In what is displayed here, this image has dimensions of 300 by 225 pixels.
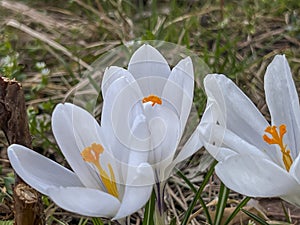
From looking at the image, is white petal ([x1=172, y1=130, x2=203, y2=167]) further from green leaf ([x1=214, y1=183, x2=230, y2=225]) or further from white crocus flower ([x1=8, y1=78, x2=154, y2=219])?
green leaf ([x1=214, y1=183, x2=230, y2=225])

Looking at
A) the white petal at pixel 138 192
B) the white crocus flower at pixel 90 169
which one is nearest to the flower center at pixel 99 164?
the white crocus flower at pixel 90 169

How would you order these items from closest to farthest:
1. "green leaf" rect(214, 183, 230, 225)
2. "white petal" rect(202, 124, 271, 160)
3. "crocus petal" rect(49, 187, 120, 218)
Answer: "crocus petal" rect(49, 187, 120, 218), "white petal" rect(202, 124, 271, 160), "green leaf" rect(214, 183, 230, 225)

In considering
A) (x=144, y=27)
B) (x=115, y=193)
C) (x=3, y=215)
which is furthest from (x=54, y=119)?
(x=144, y=27)

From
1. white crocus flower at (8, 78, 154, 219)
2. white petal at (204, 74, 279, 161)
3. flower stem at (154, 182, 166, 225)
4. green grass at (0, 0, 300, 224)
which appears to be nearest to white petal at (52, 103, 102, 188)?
white crocus flower at (8, 78, 154, 219)

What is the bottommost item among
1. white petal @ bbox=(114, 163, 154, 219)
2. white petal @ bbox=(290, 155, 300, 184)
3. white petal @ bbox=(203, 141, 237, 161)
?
white petal @ bbox=(114, 163, 154, 219)

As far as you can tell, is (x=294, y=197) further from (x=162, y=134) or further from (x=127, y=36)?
(x=127, y=36)

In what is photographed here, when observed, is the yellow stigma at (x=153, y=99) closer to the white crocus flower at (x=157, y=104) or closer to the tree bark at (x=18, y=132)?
the white crocus flower at (x=157, y=104)
